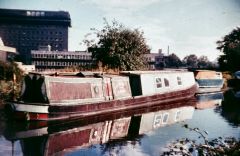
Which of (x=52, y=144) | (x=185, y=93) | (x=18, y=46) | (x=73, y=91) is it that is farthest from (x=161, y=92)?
(x=18, y=46)

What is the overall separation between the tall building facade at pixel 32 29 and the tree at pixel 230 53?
5332 centimetres

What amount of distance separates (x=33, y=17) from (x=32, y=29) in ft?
11.4

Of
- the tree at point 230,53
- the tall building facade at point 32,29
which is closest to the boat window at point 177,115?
the tree at point 230,53

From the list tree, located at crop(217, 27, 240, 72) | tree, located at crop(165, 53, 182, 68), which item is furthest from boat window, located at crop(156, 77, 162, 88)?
tree, located at crop(165, 53, 182, 68)

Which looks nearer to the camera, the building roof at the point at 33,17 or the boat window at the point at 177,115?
the boat window at the point at 177,115

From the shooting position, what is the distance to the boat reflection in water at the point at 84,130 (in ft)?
29.8

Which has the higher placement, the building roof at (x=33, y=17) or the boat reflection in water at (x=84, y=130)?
the building roof at (x=33, y=17)

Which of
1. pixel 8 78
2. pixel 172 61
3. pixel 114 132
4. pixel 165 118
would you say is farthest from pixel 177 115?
pixel 172 61

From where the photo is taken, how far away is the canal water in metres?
8.68

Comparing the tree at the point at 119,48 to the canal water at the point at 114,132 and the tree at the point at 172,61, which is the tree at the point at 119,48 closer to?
the canal water at the point at 114,132

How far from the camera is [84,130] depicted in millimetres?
11031

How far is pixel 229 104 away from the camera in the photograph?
1894 cm

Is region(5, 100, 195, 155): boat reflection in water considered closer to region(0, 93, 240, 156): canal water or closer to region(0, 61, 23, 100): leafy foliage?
region(0, 93, 240, 156): canal water

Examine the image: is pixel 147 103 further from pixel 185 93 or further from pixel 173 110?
pixel 185 93
